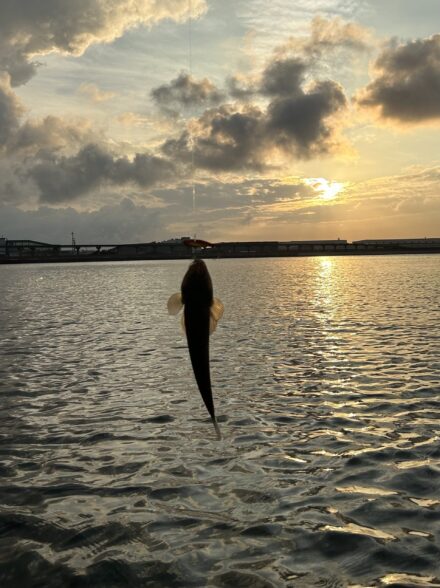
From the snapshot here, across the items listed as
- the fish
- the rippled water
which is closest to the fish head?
the fish

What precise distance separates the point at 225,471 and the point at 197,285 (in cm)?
782

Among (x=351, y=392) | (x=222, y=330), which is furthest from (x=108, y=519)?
(x=222, y=330)

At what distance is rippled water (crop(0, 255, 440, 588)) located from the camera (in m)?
8.23

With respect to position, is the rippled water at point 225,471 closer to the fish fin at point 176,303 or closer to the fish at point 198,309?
the fish at point 198,309

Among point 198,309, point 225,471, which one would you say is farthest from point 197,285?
point 225,471

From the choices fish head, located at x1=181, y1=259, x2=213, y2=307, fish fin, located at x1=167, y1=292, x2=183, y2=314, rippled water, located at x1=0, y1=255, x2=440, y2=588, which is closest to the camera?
fish head, located at x1=181, y1=259, x2=213, y2=307

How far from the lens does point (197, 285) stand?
478 cm

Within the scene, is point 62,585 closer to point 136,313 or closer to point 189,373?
point 189,373

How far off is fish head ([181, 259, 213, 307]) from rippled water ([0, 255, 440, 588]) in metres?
4.80

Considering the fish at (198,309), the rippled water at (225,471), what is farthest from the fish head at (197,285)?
the rippled water at (225,471)

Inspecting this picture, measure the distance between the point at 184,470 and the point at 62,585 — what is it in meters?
4.23

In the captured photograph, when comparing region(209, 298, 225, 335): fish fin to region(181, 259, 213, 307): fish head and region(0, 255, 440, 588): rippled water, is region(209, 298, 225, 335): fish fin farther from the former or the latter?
region(0, 255, 440, 588): rippled water

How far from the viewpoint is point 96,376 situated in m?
21.6

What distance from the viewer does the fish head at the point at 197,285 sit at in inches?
184
